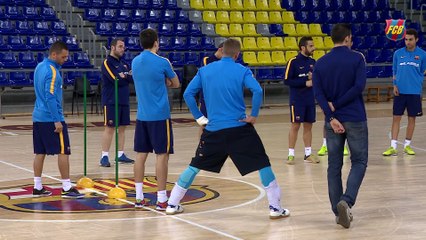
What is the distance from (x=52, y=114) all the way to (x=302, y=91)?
4.40 meters

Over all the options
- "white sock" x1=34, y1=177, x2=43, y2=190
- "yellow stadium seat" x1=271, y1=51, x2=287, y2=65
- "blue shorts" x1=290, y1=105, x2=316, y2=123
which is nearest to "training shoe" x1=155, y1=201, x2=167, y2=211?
"white sock" x1=34, y1=177, x2=43, y2=190

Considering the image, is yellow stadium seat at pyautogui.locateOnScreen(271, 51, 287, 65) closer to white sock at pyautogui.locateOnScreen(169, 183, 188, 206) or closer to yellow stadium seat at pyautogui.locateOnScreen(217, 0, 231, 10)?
yellow stadium seat at pyautogui.locateOnScreen(217, 0, 231, 10)

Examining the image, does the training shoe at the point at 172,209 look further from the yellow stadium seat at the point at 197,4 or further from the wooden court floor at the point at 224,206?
the yellow stadium seat at the point at 197,4

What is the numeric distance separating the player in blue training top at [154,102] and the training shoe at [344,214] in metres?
1.88

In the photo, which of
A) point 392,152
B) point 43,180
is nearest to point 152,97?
point 43,180

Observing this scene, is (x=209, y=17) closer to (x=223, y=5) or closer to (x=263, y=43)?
(x=223, y=5)

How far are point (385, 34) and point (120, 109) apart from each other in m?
18.4

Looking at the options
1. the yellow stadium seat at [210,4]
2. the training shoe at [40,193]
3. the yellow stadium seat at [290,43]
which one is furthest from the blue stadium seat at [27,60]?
the training shoe at [40,193]

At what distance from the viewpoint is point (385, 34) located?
29391mm

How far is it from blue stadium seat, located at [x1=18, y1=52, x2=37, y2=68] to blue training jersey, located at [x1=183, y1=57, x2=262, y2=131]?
1451 centimetres

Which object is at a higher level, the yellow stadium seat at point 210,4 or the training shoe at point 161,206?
the yellow stadium seat at point 210,4

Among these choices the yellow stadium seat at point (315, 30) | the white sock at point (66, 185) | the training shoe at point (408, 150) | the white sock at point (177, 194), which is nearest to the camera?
the white sock at point (177, 194)

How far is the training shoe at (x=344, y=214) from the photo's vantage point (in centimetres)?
769

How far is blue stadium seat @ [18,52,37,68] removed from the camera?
2197 centimetres
